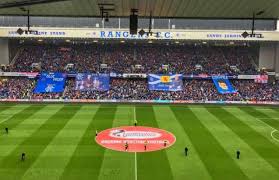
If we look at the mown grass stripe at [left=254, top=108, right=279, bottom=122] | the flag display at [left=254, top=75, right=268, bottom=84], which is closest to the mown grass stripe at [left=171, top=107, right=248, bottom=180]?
the mown grass stripe at [left=254, top=108, right=279, bottom=122]

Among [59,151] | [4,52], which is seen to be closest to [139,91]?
[4,52]

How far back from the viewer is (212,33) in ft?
197

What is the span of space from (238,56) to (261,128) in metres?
33.5

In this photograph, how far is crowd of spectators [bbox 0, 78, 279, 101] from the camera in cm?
5772

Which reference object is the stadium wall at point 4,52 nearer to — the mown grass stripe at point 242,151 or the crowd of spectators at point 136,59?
the crowd of spectators at point 136,59

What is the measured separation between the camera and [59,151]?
29.7 meters

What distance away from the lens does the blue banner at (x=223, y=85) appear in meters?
60.6

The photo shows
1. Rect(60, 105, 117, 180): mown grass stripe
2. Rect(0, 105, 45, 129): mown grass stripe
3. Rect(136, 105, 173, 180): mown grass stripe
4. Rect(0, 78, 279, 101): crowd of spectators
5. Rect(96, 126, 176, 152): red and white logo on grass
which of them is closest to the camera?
Rect(136, 105, 173, 180): mown grass stripe

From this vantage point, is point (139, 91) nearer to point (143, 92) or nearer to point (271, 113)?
point (143, 92)

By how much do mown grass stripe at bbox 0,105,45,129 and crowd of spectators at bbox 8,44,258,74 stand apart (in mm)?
15532

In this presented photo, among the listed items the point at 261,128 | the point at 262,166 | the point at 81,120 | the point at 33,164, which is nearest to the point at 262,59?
the point at 261,128

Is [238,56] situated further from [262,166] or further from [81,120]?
[262,166]

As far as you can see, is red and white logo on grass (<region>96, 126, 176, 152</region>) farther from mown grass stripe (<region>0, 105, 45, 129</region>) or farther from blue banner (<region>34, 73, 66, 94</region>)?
blue banner (<region>34, 73, 66, 94</region>)

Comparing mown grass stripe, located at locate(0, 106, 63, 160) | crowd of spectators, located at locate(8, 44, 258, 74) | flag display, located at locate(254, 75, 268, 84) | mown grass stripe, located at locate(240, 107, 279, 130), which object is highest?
crowd of spectators, located at locate(8, 44, 258, 74)
